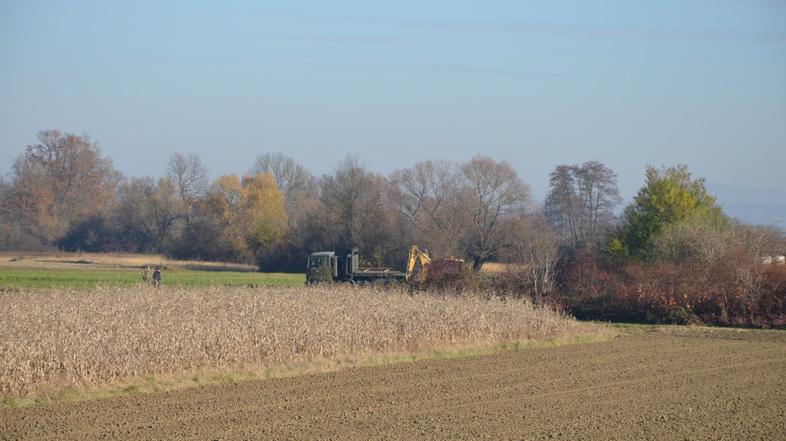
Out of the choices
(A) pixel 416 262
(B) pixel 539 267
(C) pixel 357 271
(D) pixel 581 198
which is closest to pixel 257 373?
(B) pixel 539 267

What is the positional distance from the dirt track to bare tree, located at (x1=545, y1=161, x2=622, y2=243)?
6183 centimetres

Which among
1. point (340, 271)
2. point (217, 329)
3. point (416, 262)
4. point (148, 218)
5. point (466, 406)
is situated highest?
point (148, 218)

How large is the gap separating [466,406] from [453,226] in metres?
50.8

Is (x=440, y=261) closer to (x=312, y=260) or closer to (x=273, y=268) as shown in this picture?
(x=312, y=260)

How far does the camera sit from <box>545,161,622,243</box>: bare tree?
264 ft

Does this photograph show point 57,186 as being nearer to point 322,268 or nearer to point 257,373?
point 322,268

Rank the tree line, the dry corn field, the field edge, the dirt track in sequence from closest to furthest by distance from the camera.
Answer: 1. the dirt track
2. the field edge
3. the dry corn field
4. the tree line

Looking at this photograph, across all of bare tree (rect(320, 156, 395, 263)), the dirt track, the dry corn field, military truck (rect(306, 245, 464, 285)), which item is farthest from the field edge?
bare tree (rect(320, 156, 395, 263))

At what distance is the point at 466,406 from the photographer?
13719mm

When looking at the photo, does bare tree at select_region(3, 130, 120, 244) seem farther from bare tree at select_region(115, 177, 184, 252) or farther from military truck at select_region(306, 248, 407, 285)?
military truck at select_region(306, 248, 407, 285)

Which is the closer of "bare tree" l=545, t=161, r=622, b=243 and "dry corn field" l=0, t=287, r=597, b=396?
"dry corn field" l=0, t=287, r=597, b=396

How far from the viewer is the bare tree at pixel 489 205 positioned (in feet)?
206

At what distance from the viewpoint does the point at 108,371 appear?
14.8 metres

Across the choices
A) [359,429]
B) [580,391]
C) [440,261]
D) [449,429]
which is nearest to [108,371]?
[359,429]
